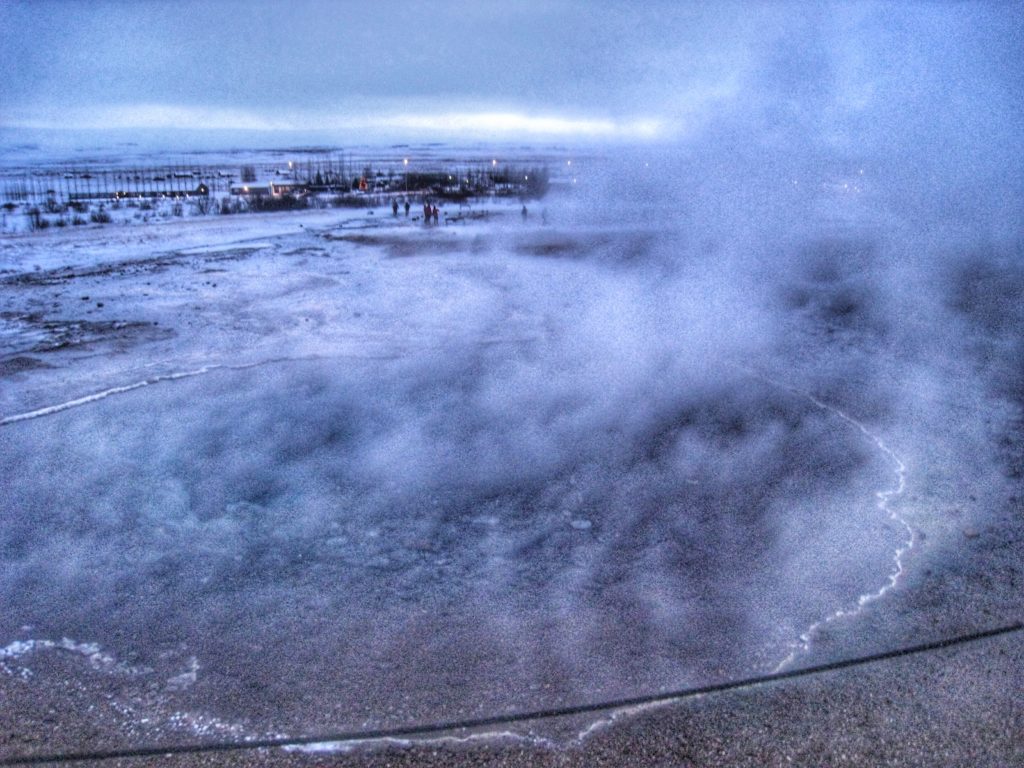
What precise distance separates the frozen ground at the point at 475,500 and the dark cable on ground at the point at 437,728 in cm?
4

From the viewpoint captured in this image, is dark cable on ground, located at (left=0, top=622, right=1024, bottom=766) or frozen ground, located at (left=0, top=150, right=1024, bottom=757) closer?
dark cable on ground, located at (left=0, top=622, right=1024, bottom=766)

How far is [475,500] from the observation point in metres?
3.73

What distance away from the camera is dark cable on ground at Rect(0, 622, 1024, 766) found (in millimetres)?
2197

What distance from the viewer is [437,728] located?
230 cm

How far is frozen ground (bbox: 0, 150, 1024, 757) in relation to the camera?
2.58 metres

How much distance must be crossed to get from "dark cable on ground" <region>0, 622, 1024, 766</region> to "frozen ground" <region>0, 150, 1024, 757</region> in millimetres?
43

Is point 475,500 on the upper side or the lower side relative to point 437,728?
upper

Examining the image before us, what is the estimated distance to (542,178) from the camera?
97.4 feet

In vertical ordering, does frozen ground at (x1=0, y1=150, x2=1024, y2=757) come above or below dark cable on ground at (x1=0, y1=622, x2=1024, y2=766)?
above

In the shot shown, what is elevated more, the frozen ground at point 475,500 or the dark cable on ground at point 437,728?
the frozen ground at point 475,500

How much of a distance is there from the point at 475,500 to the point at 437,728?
152cm

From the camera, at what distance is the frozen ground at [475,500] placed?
2.58 metres

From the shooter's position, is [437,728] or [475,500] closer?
[437,728]

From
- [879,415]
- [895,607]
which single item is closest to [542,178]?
[879,415]
